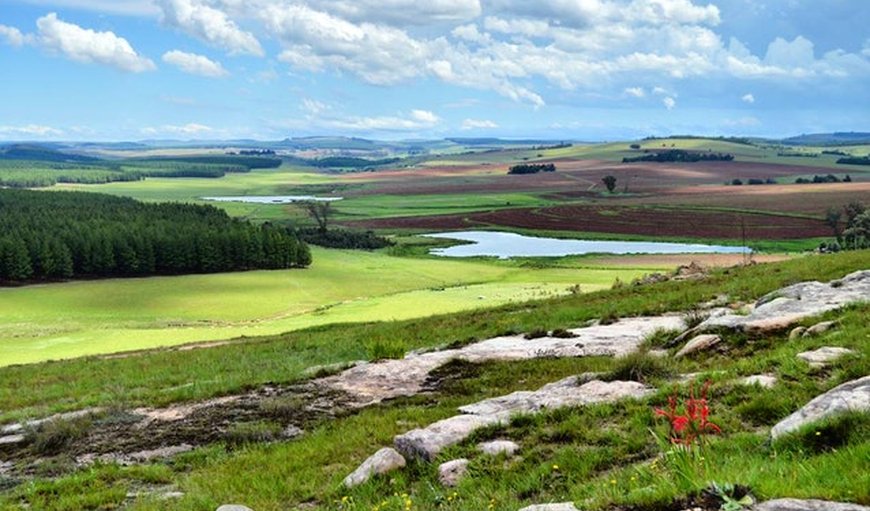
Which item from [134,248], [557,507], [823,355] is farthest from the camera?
[134,248]

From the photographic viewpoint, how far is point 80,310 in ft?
236

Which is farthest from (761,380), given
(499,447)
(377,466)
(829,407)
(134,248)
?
(134,248)

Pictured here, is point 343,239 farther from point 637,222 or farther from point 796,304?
point 796,304

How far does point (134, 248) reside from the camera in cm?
10812

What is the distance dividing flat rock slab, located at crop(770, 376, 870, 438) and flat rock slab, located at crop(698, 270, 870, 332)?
7.67 m

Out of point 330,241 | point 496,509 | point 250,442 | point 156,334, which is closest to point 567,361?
point 250,442

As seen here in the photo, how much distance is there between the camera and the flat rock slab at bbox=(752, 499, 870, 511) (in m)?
5.90

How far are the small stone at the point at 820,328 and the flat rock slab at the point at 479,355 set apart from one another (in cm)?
423

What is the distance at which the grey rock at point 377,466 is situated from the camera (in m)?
10.9

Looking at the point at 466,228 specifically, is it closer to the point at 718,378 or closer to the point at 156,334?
the point at 156,334

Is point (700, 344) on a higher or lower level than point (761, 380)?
lower

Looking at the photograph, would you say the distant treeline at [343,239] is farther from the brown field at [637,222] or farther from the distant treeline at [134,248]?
the distant treeline at [134,248]

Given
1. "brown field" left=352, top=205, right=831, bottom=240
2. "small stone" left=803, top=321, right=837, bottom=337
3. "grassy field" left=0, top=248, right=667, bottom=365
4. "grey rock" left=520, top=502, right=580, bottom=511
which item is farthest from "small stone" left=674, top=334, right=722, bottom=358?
"brown field" left=352, top=205, right=831, bottom=240

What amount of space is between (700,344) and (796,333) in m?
2.12
